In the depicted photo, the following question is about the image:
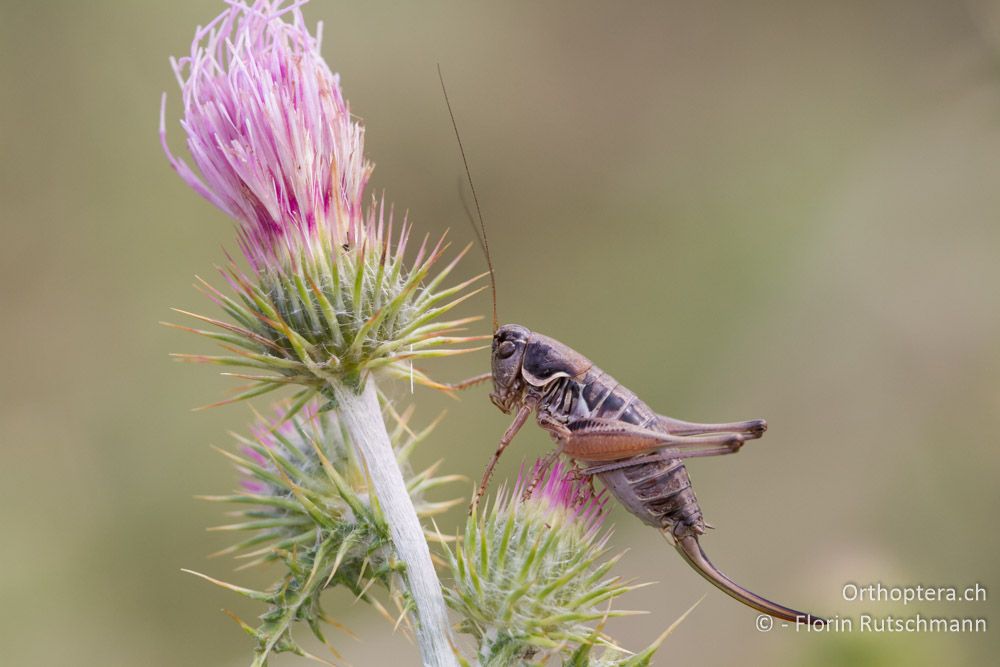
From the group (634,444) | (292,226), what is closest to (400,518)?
(634,444)

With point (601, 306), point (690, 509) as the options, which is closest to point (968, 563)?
point (601, 306)

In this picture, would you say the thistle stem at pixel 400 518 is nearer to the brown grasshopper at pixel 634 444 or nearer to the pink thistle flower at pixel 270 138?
the brown grasshopper at pixel 634 444

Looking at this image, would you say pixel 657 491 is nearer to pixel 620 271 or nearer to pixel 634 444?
pixel 634 444

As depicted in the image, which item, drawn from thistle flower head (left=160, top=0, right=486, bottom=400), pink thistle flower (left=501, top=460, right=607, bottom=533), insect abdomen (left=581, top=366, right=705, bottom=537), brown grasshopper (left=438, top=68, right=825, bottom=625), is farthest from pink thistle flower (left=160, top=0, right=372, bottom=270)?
insect abdomen (left=581, top=366, right=705, bottom=537)

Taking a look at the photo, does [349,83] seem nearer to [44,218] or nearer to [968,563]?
[44,218]

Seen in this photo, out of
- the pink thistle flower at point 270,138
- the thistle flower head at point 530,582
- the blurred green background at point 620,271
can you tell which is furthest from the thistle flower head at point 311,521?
the blurred green background at point 620,271
